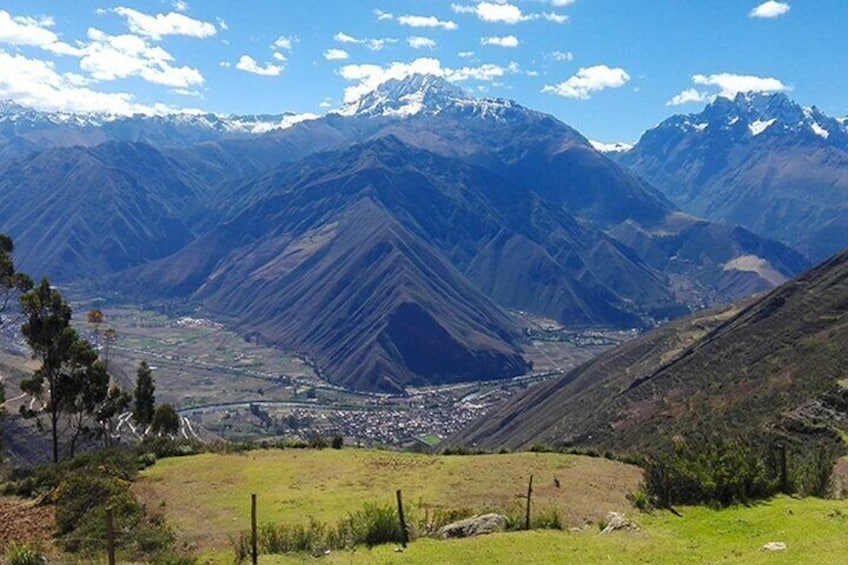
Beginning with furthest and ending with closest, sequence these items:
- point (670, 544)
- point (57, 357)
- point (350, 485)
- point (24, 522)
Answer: point (57, 357) < point (350, 485) < point (24, 522) < point (670, 544)

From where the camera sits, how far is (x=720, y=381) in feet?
319

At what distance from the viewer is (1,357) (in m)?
170

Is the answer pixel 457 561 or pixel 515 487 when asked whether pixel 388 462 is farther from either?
pixel 457 561

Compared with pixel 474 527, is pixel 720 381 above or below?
below

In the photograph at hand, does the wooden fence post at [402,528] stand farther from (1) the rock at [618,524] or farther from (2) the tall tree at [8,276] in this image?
A: (2) the tall tree at [8,276]

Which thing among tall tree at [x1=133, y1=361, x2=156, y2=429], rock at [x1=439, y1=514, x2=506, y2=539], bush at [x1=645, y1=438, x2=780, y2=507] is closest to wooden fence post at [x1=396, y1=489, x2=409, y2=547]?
rock at [x1=439, y1=514, x2=506, y2=539]

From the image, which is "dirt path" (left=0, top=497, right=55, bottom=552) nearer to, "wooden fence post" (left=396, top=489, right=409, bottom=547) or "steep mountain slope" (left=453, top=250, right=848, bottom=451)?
"wooden fence post" (left=396, top=489, right=409, bottom=547)

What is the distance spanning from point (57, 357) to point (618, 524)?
43363mm

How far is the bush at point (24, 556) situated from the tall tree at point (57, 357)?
95.9 ft

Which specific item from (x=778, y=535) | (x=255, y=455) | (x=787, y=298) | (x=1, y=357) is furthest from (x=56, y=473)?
(x=1, y=357)

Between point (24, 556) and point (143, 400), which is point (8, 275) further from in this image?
point (24, 556)

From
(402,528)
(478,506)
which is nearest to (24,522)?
(402,528)

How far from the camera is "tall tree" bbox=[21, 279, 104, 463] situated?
5197 centimetres

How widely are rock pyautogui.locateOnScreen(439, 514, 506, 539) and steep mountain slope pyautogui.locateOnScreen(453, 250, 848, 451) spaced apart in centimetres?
4621
